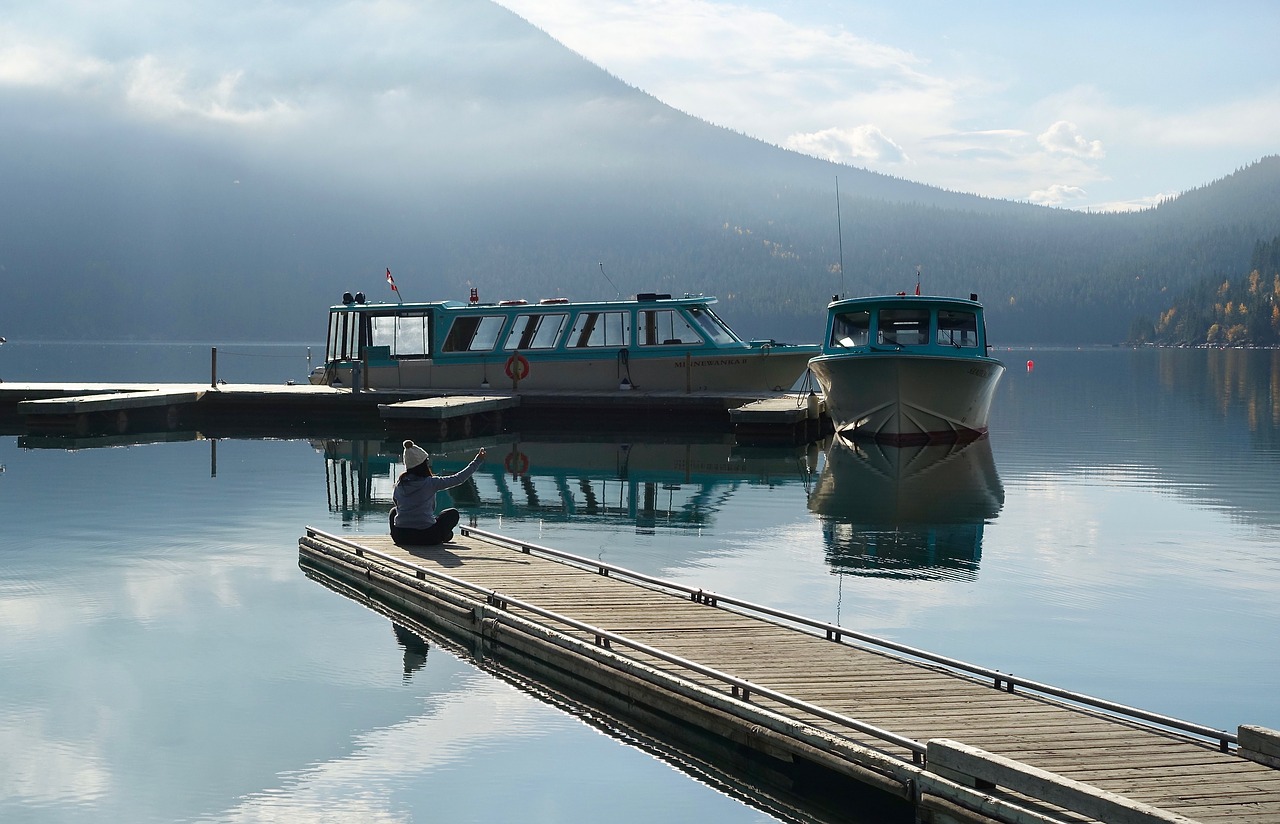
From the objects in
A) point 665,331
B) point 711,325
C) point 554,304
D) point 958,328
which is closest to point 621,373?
point 665,331

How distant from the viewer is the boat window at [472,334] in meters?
35.3

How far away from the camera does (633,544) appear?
17156 mm

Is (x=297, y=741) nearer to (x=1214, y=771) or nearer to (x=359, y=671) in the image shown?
→ (x=359, y=671)

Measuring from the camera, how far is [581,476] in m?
24.9

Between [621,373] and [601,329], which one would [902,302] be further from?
[601,329]

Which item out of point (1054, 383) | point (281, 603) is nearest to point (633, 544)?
point (281, 603)

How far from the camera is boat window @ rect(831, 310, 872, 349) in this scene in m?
29.4

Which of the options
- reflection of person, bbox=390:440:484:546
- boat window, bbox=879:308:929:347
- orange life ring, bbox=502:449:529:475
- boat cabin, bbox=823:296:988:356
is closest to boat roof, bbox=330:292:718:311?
boat cabin, bbox=823:296:988:356

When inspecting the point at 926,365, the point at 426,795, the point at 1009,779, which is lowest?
the point at 426,795

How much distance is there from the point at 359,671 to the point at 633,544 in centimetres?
667

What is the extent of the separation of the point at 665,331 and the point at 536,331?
3.44 metres

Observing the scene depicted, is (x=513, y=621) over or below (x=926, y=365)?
below

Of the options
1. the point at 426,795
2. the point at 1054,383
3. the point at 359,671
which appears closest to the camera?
the point at 426,795

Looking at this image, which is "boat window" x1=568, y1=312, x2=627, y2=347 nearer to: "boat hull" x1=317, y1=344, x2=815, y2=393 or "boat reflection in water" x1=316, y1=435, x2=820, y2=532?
"boat hull" x1=317, y1=344, x2=815, y2=393
